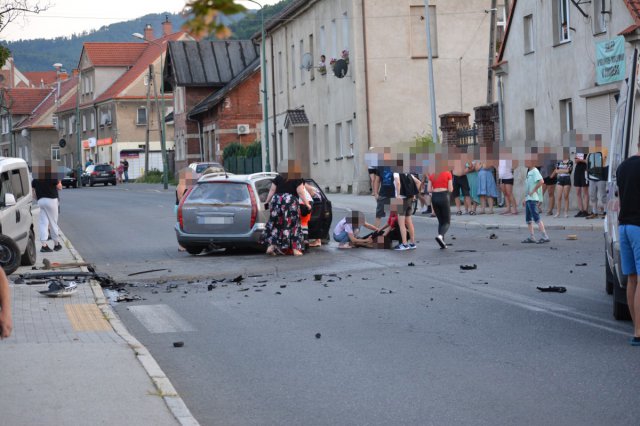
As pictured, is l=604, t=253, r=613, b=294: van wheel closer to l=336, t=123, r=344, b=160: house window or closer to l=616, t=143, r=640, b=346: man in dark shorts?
l=616, t=143, r=640, b=346: man in dark shorts

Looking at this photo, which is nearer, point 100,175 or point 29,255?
point 29,255

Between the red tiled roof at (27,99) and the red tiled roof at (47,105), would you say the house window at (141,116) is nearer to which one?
the red tiled roof at (47,105)

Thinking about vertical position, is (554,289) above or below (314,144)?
below

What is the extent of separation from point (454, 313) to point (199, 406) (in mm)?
4800

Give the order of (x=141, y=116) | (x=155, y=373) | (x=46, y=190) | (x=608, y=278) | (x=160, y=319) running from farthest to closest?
(x=141, y=116) → (x=46, y=190) → (x=608, y=278) → (x=160, y=319) → (x=155, y=373)

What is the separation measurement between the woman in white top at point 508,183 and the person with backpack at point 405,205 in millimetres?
9308

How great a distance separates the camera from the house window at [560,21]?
31.1m

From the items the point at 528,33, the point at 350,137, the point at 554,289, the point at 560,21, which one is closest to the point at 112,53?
the point at 350,137

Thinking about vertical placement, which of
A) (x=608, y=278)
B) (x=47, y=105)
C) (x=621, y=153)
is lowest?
(x=608, y=278)

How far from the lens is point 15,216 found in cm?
1836

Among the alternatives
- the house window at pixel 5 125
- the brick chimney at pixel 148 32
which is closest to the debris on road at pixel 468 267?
the brick chimney at pixel 148 32

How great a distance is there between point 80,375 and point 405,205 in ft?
41.8

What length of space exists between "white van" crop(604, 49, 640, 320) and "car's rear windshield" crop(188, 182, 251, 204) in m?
10.1

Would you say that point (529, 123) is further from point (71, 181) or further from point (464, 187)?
point (71, 181)
